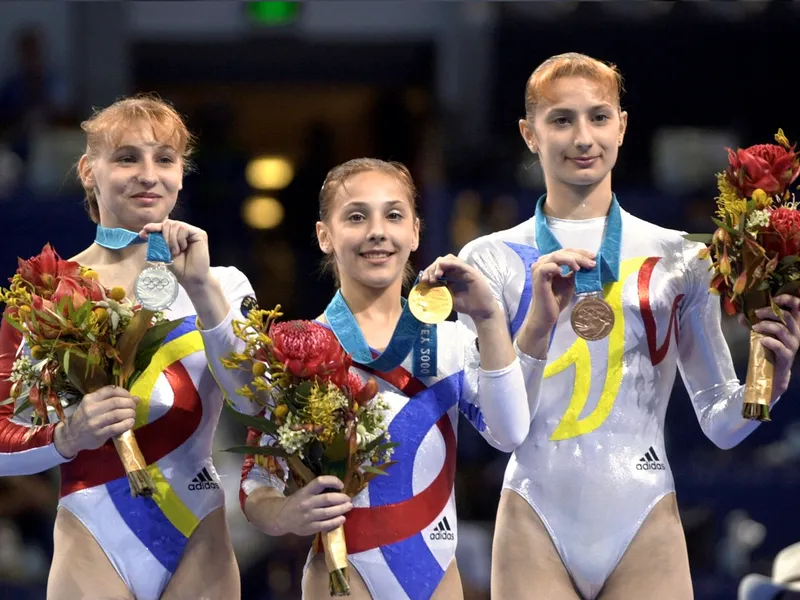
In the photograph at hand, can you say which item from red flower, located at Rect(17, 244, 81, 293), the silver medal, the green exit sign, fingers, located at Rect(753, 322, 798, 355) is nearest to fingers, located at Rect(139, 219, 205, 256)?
the silver medal

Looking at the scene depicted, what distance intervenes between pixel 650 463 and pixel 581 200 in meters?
0.63

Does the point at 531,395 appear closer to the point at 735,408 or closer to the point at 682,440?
the point at 735,408

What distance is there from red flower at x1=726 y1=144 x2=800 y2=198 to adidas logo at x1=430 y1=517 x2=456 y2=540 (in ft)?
3.09

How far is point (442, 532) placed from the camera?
2.69m

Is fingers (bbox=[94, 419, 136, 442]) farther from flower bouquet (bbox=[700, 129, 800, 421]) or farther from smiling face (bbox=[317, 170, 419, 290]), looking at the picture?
flower bouquet (bbox=[700, 129, 800, 421])

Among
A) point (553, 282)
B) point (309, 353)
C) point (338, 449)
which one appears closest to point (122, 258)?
point (309, 353)

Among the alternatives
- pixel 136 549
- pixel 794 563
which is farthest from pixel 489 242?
pixel 794 563

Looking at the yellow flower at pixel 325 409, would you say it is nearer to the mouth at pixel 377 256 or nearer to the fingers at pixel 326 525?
the fingers at pixel 326 525

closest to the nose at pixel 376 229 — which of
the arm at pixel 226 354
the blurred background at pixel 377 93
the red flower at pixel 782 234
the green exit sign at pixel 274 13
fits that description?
A: the arm at pixel 226 354

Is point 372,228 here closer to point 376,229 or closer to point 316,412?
point 376,229

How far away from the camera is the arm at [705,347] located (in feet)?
9.60

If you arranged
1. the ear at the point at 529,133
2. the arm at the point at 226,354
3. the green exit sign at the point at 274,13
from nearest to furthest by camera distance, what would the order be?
the arm at the point at 226,354, the ear at the point at 529,133, the green exit sign at the point at 274,13

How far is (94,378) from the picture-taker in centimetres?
254

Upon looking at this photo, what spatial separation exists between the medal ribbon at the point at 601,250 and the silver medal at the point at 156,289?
88cm
